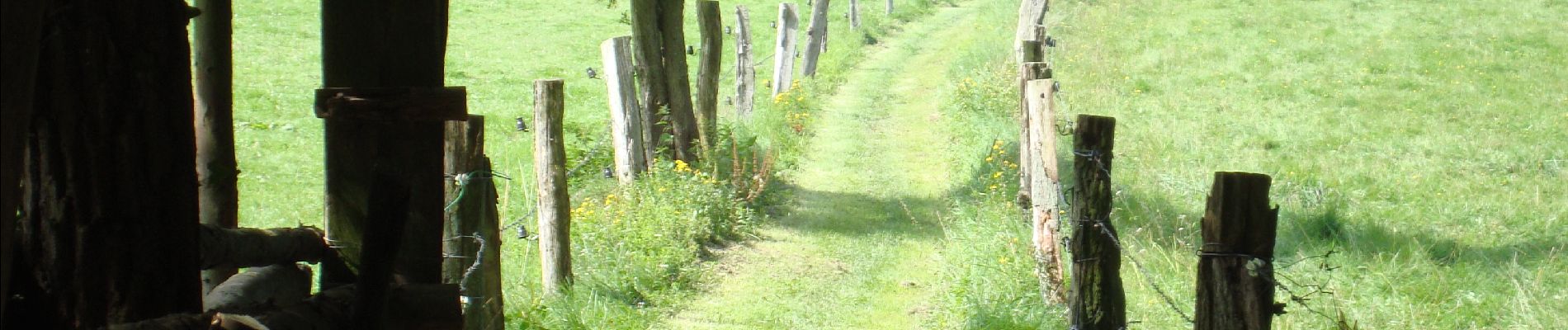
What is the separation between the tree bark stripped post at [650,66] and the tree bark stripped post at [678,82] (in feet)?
0.15

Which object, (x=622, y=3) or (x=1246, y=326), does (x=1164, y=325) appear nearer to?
(x=1246, y=326)

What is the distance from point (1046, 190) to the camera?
6668mm

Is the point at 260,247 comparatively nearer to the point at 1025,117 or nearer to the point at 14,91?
the point at 14,91

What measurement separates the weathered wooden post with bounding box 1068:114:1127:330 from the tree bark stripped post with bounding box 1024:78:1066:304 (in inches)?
54.8

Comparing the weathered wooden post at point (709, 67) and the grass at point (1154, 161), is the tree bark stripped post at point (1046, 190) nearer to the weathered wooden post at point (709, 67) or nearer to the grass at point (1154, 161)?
the grass at point (1154, 161)

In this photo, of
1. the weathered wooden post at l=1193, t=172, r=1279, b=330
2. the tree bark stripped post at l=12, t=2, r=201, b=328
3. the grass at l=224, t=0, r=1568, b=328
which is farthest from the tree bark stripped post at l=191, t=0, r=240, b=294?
the grass at l=224, t=0, r=1568, b=328

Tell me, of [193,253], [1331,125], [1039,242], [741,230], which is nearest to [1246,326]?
[193,253]

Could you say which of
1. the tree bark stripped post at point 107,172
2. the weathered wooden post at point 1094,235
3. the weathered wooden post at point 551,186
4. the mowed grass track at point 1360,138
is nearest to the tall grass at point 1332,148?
the mowed grass track at point 1360,138

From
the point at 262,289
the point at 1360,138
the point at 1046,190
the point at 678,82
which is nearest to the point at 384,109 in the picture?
the point at 262,289

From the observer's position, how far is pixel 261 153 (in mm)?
12203

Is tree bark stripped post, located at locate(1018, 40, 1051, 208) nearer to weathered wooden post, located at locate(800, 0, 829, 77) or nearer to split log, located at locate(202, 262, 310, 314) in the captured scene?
split log, located at locate(202, 262, 310, 314)

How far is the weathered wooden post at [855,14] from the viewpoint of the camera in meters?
22.3

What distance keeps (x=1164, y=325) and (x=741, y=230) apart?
11.7 ft

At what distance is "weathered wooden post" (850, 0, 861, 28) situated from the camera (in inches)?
878
